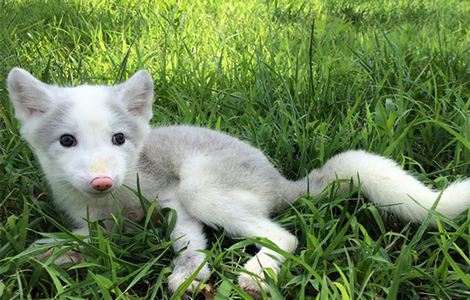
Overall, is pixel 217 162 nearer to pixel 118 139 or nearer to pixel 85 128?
pixel 118 139

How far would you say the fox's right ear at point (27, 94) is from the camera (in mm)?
2516

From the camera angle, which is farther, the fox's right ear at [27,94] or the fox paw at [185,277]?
the fox's right ear at [27,94]

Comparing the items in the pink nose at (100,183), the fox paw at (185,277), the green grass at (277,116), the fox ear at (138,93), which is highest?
the fox ear at (138,93)

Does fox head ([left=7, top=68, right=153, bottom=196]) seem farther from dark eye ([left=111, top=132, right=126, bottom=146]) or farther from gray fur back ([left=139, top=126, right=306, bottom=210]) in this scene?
gray fur back ([left=139, top=126, right=306, bottom=210])

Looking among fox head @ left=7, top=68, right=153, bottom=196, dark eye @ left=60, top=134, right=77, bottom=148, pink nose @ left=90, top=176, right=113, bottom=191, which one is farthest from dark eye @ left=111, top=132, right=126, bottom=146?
pink nose @ left=90, top=176, right=113, bottom=191

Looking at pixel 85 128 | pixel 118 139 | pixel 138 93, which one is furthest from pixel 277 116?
pixel 85 128

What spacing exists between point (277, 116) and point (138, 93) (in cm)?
110

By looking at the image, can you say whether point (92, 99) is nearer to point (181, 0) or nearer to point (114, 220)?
point (114, 220)

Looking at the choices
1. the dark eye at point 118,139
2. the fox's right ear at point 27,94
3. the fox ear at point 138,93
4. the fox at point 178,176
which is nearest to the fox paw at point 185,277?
the fox at point 178,176

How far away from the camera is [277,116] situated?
3.48 m

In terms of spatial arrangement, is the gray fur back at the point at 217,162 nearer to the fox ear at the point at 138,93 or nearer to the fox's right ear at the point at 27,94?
the fox ear at the point at 138,93

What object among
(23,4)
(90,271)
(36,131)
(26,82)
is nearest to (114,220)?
(90,271)

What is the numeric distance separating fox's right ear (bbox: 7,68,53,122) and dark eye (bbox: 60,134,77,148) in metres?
0.24

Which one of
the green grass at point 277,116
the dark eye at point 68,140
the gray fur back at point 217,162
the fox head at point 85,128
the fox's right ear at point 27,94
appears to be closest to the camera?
the green grass at point 277,116
